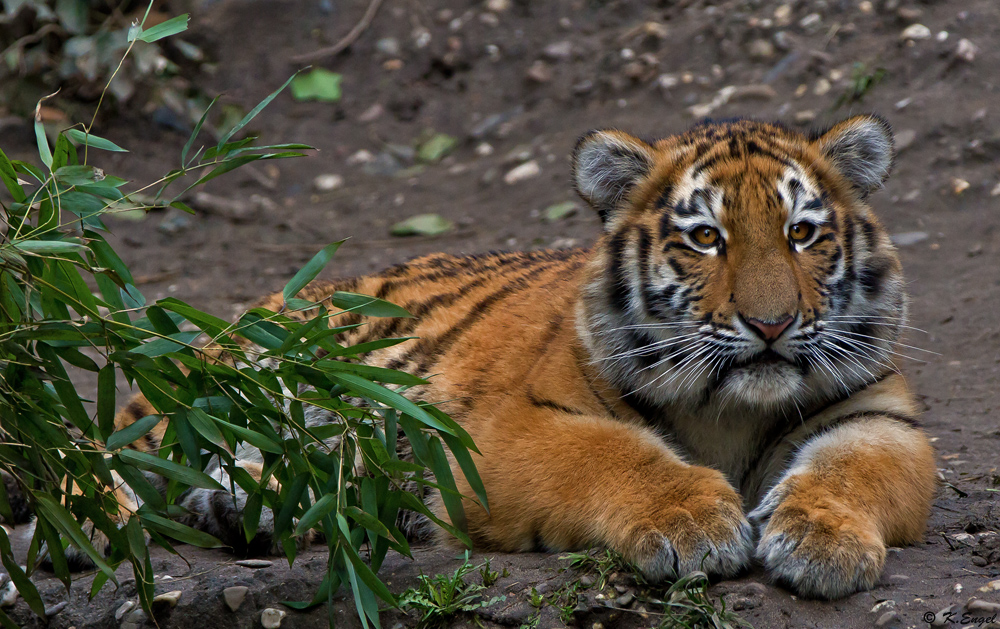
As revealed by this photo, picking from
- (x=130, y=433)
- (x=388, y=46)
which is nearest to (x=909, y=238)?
(x=130, y=433)

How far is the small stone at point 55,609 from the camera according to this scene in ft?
7.69

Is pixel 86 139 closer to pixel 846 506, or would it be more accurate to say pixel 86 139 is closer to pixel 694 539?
pixel 694 539

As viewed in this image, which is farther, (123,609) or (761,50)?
(761,50)

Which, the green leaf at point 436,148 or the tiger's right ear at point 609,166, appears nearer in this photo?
the tiger's right ear at point 609,166

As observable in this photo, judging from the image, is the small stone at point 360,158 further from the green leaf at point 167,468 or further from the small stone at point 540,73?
the green leaf at point 167,468

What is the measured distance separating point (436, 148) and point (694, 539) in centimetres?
544

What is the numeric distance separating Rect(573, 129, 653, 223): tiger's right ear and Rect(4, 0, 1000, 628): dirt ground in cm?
112

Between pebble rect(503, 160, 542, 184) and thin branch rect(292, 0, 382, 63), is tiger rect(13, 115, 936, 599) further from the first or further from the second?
thin branch rect(292, 0, 382, 63)

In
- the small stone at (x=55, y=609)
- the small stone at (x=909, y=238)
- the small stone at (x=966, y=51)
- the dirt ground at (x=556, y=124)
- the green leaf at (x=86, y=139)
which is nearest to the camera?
the green leaf at (x=86, y=139)

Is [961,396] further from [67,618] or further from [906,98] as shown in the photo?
[67,618]

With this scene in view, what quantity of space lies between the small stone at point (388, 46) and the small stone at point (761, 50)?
2.91 metres

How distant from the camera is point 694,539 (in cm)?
204

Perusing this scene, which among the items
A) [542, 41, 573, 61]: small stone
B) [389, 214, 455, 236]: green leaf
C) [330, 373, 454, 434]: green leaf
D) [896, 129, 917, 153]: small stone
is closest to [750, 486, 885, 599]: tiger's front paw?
[330, 373, 454, 434]: green leaf

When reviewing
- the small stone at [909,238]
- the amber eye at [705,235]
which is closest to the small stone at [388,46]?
the small stone at [909,238]
